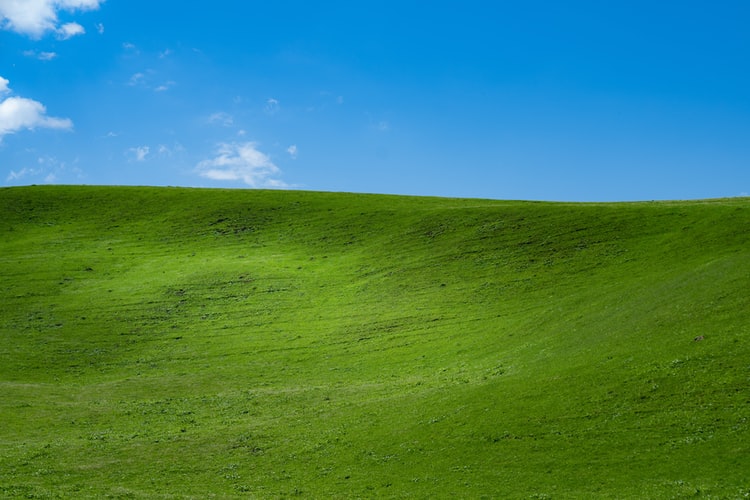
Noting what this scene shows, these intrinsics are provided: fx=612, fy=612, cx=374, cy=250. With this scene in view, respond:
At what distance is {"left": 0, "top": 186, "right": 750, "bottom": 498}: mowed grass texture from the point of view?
79.1 ft

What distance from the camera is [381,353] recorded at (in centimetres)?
4372

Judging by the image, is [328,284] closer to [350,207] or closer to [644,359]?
[350,207]

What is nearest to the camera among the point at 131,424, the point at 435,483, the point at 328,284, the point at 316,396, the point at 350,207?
the point at 435,483

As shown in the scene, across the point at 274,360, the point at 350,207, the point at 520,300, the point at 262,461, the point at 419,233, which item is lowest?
the point at 262,461

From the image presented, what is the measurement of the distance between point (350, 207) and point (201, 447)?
5497 cm

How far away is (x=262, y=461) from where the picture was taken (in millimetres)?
28328

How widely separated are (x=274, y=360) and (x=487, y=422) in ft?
71.4

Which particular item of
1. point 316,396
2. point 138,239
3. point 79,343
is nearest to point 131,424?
point 316,396

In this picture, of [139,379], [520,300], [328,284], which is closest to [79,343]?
[139,379]

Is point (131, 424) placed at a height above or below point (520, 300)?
below

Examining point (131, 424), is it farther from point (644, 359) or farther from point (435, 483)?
point (644, 359)

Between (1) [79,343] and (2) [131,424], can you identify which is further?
(1) [79,343]

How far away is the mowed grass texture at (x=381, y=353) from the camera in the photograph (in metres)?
24.1

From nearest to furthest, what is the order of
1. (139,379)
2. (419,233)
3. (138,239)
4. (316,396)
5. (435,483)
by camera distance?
1. (435,483)
2. (316,396)
3. (139,379)
4. (419,233)
5. (138,239)
